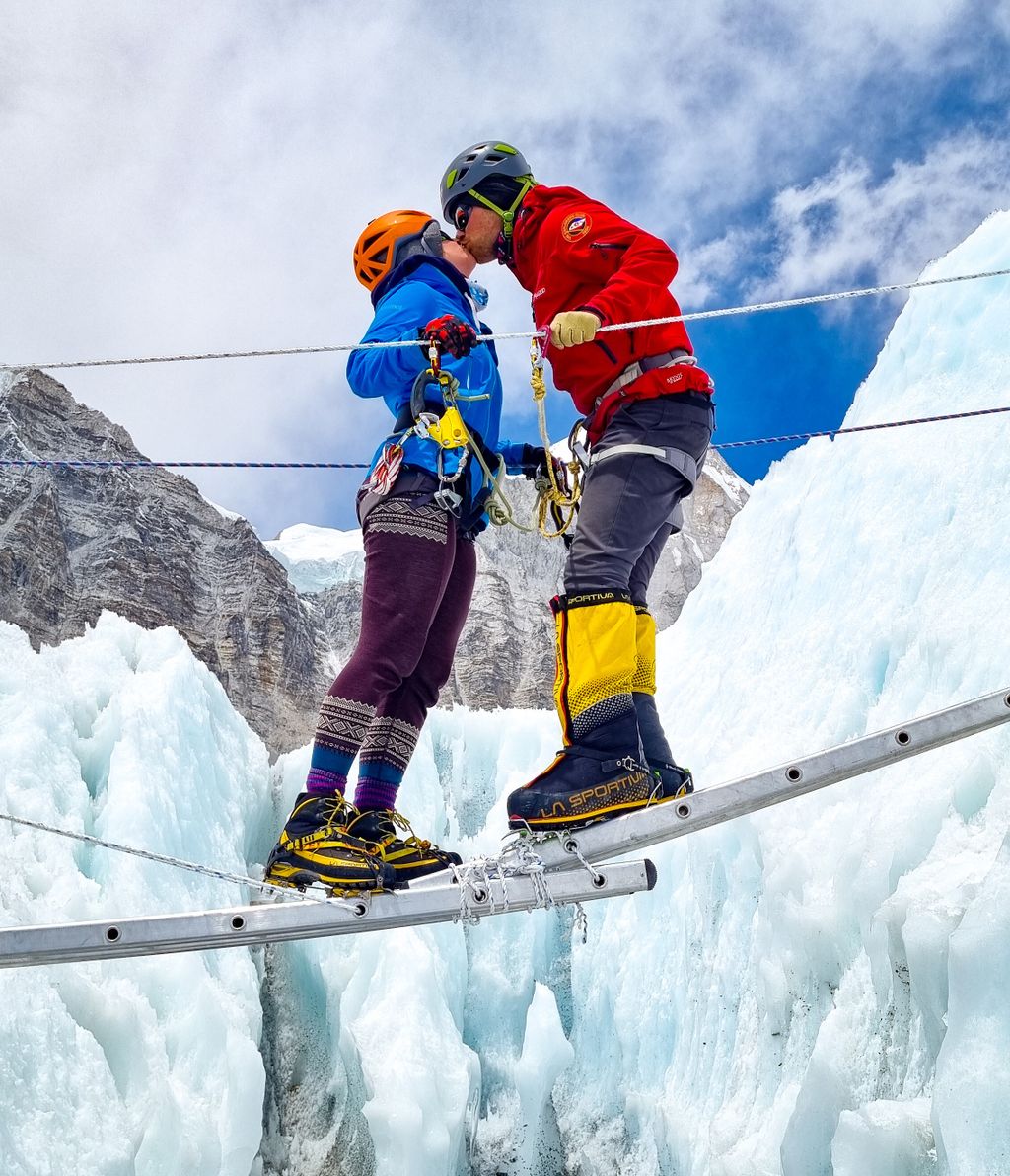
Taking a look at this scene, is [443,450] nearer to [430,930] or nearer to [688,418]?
[688,418]

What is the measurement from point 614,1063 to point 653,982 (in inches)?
50.9

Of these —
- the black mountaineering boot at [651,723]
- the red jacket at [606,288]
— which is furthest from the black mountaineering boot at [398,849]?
the red jacket at [606,288]

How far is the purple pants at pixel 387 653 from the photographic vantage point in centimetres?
283

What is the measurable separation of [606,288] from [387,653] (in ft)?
4.00

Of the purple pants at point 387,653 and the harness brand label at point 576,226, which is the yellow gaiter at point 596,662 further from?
the harness brand label at point 576,226

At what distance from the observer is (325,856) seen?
2.62 m

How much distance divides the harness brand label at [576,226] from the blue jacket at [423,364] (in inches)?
16.2

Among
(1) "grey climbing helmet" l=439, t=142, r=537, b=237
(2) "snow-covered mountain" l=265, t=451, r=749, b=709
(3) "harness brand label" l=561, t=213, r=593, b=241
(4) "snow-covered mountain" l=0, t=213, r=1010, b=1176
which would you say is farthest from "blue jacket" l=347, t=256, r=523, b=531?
(2) "snow-covered mountain" l=265, t=451, r=749, b=709

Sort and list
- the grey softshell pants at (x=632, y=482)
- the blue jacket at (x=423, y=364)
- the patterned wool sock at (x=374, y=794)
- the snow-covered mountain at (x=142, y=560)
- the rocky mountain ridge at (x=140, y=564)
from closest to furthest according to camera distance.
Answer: the grey softshell pants at (x=632, y=482), the patterned wool sock at (x=374, y=794), the blue jacket at (x=423, y=364), the rocky mountain ridge at (x=140, y=564), the snow-covered mountain at (x=142, y=560)

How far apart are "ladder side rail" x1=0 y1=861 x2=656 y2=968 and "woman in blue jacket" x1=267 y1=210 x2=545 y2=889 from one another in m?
0.09

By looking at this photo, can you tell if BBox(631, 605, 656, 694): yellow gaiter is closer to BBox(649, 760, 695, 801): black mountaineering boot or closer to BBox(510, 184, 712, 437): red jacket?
BBox(649, 760, 695, 801): black mountaineering boot

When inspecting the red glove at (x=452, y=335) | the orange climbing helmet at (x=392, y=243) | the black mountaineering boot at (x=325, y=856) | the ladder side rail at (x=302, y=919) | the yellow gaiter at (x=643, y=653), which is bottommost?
the ladder side rail at (x=302, y=919)

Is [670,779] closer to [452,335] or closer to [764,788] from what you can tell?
[764,788]

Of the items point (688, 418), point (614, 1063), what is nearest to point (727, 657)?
point (614, 1063)
